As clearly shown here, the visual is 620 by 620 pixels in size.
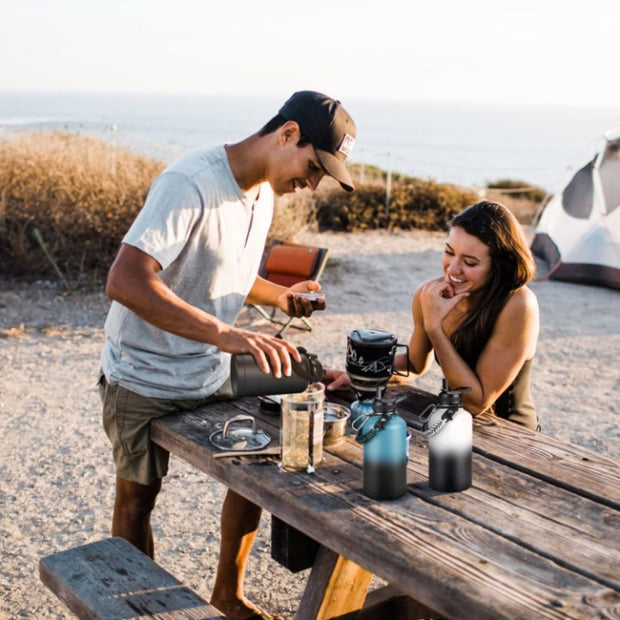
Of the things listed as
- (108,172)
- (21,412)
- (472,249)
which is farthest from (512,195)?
(472,249)

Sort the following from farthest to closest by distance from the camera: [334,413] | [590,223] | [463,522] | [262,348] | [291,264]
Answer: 1. [590,223]
2. [291,264]
3. [334,413]
4. [262,348]
5. [463,522]

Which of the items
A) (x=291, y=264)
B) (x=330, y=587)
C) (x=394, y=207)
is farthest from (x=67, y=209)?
(x=330, y=587)

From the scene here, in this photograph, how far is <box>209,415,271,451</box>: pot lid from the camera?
2367 mm

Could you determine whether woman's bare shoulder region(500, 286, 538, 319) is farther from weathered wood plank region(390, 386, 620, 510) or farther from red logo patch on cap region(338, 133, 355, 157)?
red logo patch on cap region(338, 133, 355, 157)

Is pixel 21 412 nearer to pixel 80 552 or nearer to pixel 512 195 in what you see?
pixel 80 552

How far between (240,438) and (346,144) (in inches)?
38.3

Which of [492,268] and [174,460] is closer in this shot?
[492,268]

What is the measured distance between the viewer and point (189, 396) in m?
2.66

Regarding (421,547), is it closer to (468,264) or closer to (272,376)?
(272,376)

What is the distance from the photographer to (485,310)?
9.43 feet

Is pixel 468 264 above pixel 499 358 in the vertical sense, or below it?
above

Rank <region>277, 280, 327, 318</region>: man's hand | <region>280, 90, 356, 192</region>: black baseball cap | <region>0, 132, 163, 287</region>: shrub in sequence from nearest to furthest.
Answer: <region>280, 90, 356, 192</region>: black baseball cap → <region>277, 280, 327, 318</region>: man's hand → <region>0, 132, 163, 287</region>: shrub

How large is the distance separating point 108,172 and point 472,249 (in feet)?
23.4

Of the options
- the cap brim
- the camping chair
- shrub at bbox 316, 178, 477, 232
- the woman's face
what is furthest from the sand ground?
the cap brim
